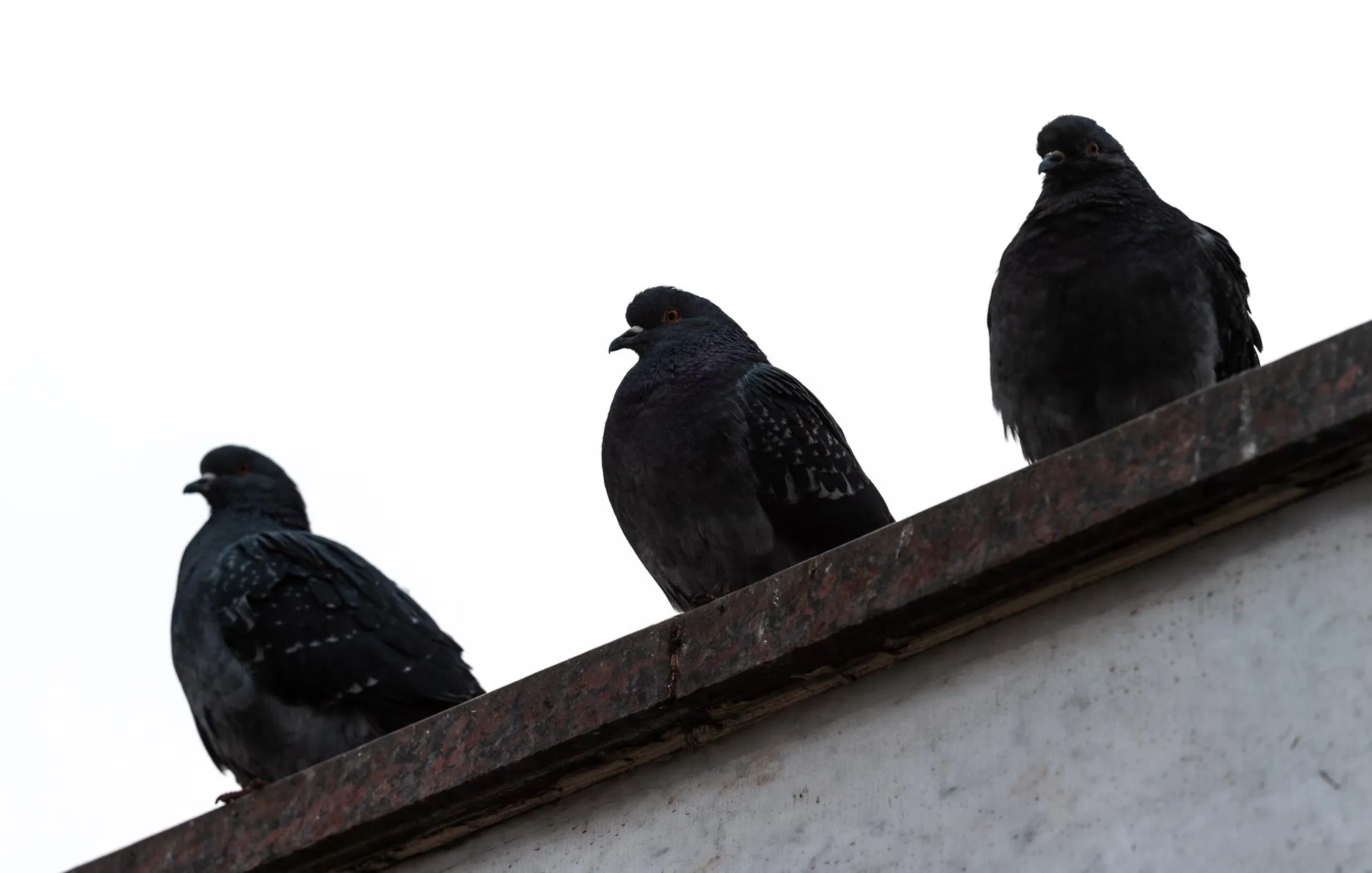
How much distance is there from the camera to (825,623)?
482cm

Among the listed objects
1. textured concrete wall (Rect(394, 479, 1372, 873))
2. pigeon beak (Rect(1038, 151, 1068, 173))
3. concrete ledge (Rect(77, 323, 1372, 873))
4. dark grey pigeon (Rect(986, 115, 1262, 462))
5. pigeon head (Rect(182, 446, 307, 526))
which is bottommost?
textured concrete wall (Rect(394, 479, 1372, 873))

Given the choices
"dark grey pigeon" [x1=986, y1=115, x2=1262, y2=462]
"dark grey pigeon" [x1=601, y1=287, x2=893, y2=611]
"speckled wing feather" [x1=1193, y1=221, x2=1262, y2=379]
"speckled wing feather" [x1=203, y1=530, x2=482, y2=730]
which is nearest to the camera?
"dark grey pigeon" [x1=986, y1=115, x2=1262, y2=462]

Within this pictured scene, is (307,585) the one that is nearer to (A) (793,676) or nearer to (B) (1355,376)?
(A) (793,676)

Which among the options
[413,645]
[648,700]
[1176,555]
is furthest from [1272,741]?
[413,645]

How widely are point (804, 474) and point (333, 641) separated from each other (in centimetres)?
225

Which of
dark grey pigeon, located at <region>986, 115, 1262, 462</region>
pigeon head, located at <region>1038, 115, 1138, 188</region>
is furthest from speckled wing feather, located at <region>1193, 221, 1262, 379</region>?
pigeon head, located at <region>1038, 115, 1138, 188</region>

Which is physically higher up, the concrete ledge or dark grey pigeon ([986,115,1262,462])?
dark grey pigeon ([986,115,1262,462])

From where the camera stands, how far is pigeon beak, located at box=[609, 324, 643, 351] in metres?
9.21

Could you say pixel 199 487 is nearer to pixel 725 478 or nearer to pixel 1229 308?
pixel 725 478

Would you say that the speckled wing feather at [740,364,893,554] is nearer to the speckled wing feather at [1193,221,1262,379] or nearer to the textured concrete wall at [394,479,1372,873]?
the speckled wing feather at [1193,221,1262,379]

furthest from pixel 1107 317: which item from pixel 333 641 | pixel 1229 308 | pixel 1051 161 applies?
pixel 333 641

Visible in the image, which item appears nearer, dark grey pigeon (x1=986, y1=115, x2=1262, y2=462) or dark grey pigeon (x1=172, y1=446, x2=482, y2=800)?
dark grey pigeon (x1=986, y1=115, x2=1262, y2=462)

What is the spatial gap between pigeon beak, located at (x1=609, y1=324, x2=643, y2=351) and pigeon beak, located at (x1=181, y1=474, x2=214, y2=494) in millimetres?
2523

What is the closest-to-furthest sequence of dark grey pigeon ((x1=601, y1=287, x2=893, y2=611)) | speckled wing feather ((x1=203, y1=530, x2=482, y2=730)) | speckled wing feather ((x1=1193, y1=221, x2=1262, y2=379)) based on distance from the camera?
speckled wing feather ((x1=1193, y1=221, x2=1262, y2=379)), dark grey pigeon ((x1=601, y1=287, x2=893, y2=611)), speckled wing feather ((x1=203, y1=530, x2=482, y2=730))
